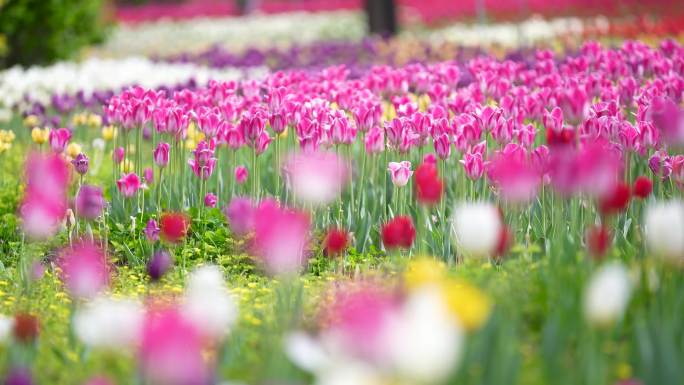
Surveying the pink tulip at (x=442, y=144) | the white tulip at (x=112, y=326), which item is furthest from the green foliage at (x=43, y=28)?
the white tulip at (x=112, y=326)

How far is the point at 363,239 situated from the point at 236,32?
66.4 feet

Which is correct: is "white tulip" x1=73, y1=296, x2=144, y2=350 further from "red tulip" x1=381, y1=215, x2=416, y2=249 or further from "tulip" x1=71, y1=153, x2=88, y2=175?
"tulip" x1=71, y1=153, x2=88, y2=175

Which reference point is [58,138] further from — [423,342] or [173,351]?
[423,342]

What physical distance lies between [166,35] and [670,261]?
2406cm

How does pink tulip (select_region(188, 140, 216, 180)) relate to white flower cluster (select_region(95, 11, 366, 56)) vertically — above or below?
above

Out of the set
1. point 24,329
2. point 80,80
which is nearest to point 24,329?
point 24,329

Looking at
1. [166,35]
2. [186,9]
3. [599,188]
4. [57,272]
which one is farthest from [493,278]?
[186,9]

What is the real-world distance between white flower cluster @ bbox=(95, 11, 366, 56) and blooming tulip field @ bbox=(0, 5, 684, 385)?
44.1 ft

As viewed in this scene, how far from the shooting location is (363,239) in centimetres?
557

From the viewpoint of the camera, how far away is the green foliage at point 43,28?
1451cm

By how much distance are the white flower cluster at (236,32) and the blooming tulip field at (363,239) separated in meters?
13.4

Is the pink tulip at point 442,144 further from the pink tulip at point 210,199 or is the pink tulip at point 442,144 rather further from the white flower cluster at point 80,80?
the white flower cluster at point 80,80

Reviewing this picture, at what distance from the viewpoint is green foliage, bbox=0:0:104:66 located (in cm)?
1451

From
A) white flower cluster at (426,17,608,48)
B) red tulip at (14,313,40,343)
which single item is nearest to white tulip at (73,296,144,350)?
red tulip at (14,313,40,343)
